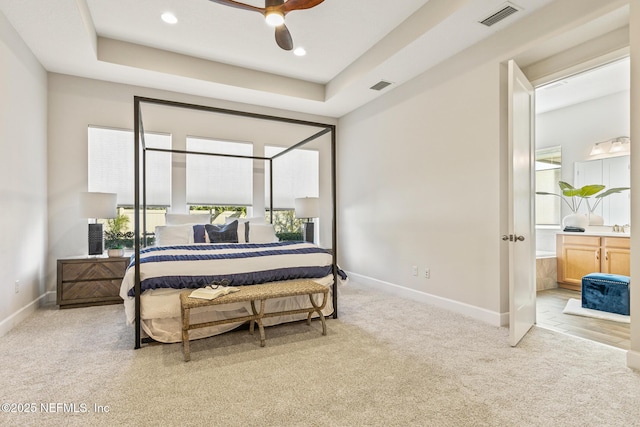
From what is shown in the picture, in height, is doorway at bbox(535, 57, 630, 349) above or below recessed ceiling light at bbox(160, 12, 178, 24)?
below

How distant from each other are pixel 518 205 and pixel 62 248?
5110mm

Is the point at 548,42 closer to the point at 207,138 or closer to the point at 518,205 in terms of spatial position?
the point at 518,205

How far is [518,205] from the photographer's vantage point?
280 cm

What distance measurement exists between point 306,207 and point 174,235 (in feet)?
6.24

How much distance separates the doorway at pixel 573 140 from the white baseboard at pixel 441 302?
74cm

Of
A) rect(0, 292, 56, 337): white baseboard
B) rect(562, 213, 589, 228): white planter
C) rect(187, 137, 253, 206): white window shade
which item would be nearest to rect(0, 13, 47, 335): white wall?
rect(0, 292, 56, 337): white baseboard

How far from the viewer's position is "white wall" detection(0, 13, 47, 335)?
2949 mm

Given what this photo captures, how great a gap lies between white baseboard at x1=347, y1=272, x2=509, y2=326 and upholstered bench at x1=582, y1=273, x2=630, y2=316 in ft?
4.57

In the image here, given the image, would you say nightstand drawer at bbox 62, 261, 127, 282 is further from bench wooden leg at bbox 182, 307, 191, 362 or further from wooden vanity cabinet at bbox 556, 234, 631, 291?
wooden vanity cabinet at bbox 556, 234, 631, 291

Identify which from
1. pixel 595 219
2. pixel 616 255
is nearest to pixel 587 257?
pixel 616 255

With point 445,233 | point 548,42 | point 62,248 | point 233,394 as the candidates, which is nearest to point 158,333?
point 233,394

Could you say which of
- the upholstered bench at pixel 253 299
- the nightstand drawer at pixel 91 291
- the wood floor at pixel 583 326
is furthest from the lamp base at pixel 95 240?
the wood floor at pixel 583 326

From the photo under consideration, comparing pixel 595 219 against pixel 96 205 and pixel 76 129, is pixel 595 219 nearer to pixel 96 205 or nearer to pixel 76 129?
pixel 96 205

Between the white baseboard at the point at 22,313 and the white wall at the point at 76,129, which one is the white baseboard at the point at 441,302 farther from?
the white baseboard at the point at 22,313
